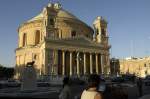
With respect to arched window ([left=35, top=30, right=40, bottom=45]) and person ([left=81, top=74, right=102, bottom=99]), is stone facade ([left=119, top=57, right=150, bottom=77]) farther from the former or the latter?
person ([left=81, top=74, right=102, bottom=99])

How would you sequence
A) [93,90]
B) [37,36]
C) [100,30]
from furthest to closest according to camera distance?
[37,36]
[100,30]
[93,90]

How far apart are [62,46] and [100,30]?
15999mm

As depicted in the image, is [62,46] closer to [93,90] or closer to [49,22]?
[49,22]

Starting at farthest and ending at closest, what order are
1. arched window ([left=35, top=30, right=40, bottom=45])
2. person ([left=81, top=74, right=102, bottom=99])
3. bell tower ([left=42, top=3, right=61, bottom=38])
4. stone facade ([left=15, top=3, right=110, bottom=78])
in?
1. arched window ([left=35, top=30, right=40, bottom=45])
2. bell tower ([left=42, top=3, right=61, bottom=38])
3. stone facade ([left=15, top=3, right=110, bottom=78])
4. person ([left=81, top=74, right=102, bottom=99])

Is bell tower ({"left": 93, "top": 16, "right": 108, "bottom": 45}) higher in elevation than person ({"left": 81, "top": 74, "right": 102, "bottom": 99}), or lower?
higher

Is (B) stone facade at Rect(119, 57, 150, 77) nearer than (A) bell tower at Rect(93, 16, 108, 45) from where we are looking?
No

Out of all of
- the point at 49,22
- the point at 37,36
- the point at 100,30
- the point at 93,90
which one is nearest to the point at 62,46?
the point at 49,22

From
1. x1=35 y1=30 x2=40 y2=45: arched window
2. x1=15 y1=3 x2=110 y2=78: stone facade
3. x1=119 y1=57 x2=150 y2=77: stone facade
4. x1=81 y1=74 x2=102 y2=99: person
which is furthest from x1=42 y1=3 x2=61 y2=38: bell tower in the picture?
x1=81 y1=74 x2=102 y2=99: person

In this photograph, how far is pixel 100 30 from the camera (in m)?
77.6

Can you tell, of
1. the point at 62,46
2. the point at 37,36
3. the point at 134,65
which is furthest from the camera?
the point at 134,65

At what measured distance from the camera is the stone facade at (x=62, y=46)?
63.9 m

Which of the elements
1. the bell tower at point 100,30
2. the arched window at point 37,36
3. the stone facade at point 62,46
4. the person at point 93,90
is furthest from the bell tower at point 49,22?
the person at point 93,90

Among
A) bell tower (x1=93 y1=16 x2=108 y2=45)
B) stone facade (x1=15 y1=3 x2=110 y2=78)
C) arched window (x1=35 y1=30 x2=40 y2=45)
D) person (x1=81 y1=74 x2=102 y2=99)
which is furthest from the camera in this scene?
arched window (x1=35 y1=30 x2=40 y2=45)

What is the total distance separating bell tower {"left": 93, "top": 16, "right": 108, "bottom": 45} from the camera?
76.6m
